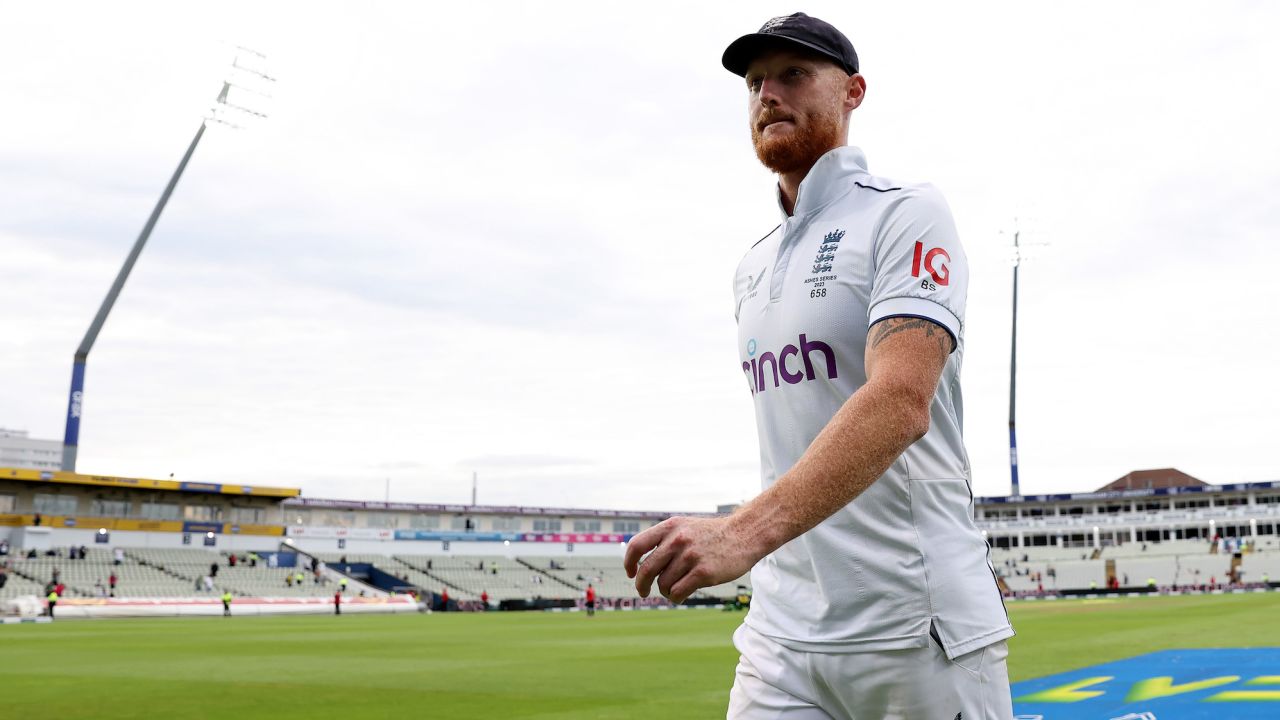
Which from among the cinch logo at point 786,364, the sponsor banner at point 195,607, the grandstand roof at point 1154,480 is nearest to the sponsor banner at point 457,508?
the sponsor banner at point 195,607

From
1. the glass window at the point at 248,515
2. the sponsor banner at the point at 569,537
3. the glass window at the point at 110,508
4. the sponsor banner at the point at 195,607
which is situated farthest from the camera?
the sponsor banner at the point at 569,537

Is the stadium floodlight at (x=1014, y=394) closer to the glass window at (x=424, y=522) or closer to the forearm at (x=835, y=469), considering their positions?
the glass window at (x=424, y=522)

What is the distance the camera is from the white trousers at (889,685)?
240cm

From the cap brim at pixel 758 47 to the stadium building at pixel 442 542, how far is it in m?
44.1

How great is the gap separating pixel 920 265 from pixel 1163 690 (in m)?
11.2

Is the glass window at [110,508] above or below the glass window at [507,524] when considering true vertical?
above

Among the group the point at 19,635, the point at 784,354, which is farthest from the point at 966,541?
the point at 19,635

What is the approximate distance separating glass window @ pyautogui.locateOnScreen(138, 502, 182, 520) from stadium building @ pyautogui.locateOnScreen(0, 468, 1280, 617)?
0.10m

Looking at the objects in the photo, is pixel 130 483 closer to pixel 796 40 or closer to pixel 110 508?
pixel 110 508

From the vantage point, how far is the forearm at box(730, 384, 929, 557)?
1849 mm

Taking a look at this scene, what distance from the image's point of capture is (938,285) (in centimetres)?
224

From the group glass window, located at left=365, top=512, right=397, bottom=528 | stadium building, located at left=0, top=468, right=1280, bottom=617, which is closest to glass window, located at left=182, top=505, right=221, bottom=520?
stadium building, located at left=0, top=468, right=1280, bottom=617

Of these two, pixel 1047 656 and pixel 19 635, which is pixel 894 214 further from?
pixel 19 635

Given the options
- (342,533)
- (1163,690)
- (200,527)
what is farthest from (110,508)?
(1163,690)
